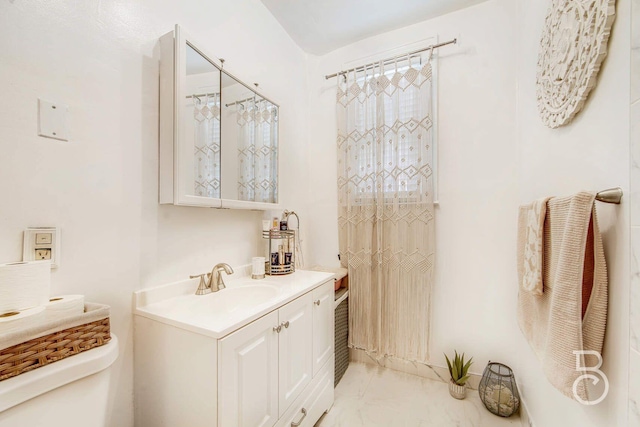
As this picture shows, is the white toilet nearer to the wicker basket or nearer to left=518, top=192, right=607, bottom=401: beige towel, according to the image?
the wicker basket

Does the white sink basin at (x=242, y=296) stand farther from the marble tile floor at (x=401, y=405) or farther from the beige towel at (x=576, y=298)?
the beige towel at (x=576, y=298)

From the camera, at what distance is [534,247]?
0.91m

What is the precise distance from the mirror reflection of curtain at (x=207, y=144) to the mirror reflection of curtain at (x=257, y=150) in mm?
166

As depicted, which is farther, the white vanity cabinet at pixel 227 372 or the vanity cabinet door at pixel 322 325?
the vanity cabinet door at pixel 322 325

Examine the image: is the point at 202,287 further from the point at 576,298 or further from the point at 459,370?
the point at 459,370

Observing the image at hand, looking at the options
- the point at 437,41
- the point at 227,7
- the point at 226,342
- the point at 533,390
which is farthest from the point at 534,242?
the point at 227,7

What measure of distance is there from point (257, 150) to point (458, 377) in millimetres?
1928

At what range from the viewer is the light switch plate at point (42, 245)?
0.70 metres

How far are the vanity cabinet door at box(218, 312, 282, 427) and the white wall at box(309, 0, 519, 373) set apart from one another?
126cm

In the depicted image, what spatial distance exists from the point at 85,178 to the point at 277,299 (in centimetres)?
81

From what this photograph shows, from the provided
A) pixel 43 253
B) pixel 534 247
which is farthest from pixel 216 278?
pixel 534 247

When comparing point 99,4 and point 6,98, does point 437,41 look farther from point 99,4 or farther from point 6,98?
point 6,98

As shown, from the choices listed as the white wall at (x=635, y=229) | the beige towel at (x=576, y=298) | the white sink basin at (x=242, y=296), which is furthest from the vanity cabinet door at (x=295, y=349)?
the white wall at (x=635, y=229)

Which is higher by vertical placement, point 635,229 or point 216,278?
point 635,229
